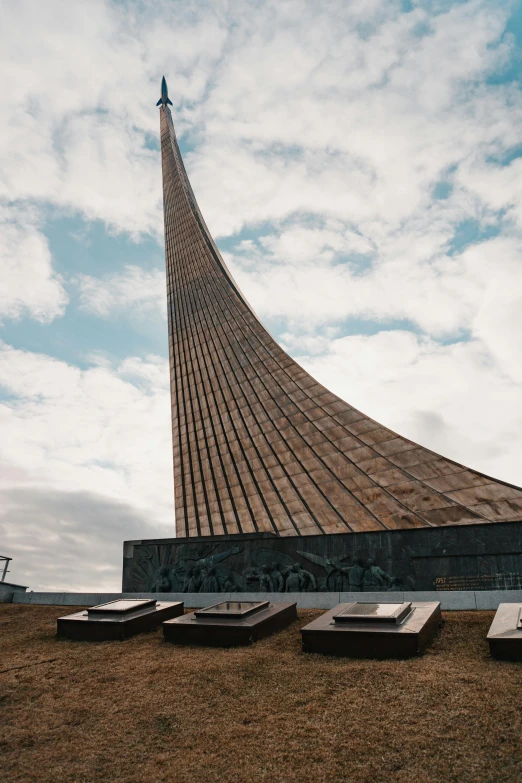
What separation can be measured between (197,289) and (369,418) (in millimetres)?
8268

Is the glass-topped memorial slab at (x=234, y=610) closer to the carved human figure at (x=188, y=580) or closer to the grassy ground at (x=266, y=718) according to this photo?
the grassy ground at (x=266, y=718)

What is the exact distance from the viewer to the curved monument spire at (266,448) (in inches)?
388

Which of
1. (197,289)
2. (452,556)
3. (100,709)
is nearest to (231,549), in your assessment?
(452,556)

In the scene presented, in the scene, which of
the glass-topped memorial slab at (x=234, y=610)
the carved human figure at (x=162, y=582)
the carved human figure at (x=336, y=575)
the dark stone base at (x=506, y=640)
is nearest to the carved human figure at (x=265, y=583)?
the carved human figure at (x=336, y=575)

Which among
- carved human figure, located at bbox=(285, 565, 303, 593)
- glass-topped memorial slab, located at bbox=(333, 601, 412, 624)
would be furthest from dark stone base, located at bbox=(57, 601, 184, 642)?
carved human figure, located at bbox=(285, 565, 303, 593)

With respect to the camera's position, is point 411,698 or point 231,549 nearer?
point 411,698

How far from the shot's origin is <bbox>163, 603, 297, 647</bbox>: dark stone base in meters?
4.51

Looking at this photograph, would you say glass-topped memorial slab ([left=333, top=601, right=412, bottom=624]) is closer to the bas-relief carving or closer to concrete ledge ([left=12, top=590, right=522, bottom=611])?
concrete ledge ([left=12, top=590, right=522, bottom=611])

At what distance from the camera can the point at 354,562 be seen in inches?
308

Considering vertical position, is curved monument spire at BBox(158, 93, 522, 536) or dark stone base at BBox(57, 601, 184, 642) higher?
curved monument spire at BBox(158, 93, 522, 536)

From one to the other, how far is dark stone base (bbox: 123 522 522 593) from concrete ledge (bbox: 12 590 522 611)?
1.35 m

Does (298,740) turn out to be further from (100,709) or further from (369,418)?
(369,418)

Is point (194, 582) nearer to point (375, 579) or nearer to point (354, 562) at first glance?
point (354, 562)

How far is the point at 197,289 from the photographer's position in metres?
17.4
